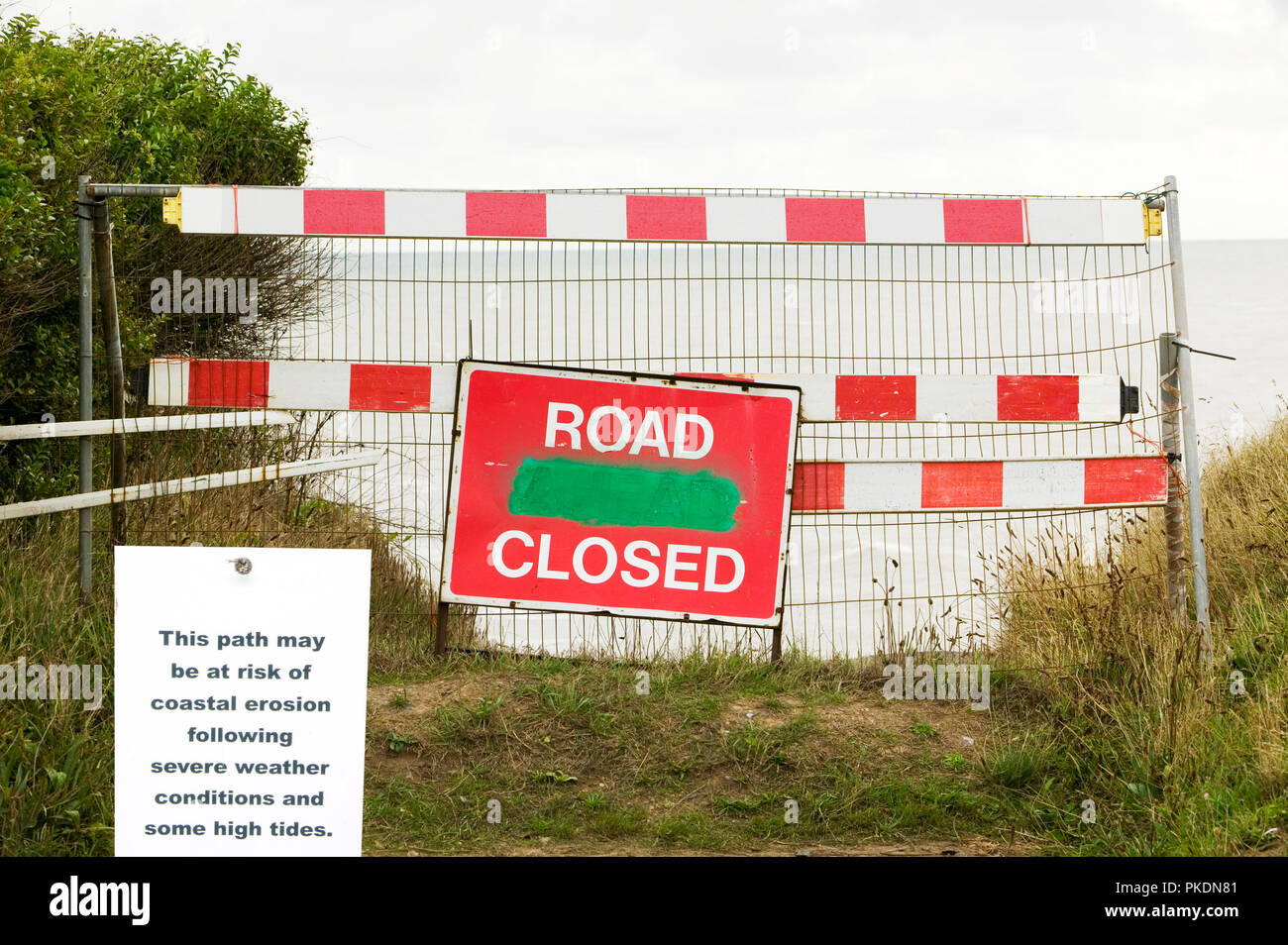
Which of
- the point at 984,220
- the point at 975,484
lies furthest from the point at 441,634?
the point at 984,220

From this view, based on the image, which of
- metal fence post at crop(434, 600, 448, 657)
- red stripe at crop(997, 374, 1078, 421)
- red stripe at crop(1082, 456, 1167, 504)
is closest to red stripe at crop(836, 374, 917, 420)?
red stripe at crop(997, 374, 1078, 421)

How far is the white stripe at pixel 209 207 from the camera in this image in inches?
265

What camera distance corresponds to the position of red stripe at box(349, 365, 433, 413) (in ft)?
22.5

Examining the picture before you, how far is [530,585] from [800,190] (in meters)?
2.76

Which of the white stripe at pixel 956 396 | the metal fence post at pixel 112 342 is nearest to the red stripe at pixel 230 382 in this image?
the metal fence post at pixel 112 342

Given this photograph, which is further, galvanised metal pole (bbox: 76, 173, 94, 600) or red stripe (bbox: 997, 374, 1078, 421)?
red stripe (bbox: 997, 374, 1078, 421)

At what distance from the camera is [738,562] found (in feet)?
21.9

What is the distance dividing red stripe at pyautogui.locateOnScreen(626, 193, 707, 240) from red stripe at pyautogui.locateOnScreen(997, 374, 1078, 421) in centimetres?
194

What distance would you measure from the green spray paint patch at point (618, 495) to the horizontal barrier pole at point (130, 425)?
1465mm

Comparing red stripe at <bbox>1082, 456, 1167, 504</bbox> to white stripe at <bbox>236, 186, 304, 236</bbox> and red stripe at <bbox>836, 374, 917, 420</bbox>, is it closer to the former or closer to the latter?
red stripe at <bbox>836, 374, 917, 420</bbox>

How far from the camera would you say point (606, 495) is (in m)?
6.61

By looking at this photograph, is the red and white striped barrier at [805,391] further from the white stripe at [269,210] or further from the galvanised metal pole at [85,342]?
the white stripe at [269,210]

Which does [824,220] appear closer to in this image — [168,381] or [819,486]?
[819,486]

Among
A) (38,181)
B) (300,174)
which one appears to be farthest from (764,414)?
(300,174)
